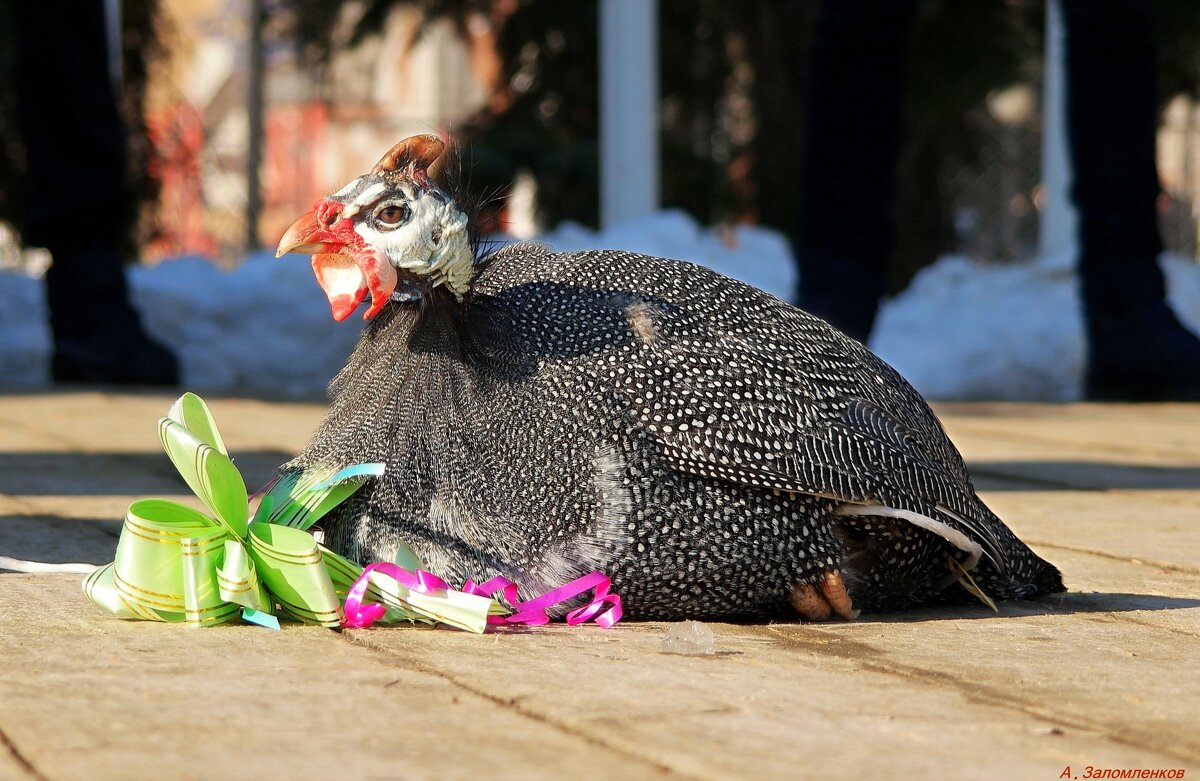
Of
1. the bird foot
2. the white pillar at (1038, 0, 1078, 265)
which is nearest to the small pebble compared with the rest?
the bird foot

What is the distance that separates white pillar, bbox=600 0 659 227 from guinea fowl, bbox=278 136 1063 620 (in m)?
5.96

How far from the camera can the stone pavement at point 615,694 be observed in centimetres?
196

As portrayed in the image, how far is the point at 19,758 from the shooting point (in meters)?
1.94

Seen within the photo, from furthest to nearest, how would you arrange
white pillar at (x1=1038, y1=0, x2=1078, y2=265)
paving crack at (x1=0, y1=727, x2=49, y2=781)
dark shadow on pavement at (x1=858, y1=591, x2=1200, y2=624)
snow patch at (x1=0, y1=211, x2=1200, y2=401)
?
white pillar at (x1=1038, y1=0, x2=1078, y2=265)
snow patch at (x1=0, y1=211, x2=1200, y2=401)
dark shadow on pavement at (x1=858, y1=591, x2=1200, y2=624)
paving crack at (x1=0, y1=727, x2=49, y2=781)

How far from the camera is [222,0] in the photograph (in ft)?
74.6

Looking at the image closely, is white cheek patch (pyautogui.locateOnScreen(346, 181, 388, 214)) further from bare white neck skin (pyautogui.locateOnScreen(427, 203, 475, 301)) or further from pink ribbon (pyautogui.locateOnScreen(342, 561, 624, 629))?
pink ribbon (pyautogui.locateOnScreen(342, 561, 624, 629))

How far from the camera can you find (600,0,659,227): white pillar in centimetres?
874

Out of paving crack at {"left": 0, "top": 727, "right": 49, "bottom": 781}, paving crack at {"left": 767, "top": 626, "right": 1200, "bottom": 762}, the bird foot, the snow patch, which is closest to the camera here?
paving crack at {"left": 0, "top": 727, "right": 49, "bottom": 781}

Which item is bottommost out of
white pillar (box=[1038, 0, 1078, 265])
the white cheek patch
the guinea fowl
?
the guinea fowl

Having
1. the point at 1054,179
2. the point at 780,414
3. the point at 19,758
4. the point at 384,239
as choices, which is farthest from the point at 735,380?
the point at 1054,179

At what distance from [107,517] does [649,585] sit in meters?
1.79

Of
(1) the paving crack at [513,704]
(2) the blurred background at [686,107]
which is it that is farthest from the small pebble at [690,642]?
(2) the blurred background at [686,107]

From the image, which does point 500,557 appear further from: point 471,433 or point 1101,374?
point 1101,374

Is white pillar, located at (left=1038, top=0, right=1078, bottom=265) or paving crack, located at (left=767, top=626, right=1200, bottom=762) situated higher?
white pillar, located at (left=1038, top=0, right=1078, bottom=265)
